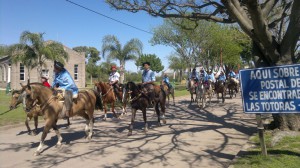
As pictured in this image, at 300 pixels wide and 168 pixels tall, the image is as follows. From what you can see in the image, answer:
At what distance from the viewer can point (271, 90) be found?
6.69 metres

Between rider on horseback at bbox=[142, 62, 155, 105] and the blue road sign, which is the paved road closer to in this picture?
rider on horseback at bbox=[142, 62, 155, 105]

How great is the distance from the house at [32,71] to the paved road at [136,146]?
2996 centimetres

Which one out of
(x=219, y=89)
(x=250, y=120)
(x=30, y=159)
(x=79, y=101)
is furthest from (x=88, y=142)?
(x=219, y=89)

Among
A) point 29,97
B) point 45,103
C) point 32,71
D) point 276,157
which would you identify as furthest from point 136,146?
point 32,71

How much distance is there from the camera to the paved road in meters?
7.26

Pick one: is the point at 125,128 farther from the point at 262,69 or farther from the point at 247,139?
the point at 262,69

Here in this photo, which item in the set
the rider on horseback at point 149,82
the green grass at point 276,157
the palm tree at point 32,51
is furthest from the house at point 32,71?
the green grass at point 276,157

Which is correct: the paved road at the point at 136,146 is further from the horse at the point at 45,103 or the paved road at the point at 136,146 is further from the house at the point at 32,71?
the house at the point at 32,71

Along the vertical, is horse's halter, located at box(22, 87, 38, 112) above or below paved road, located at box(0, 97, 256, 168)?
above

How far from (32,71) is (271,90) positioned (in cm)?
3905

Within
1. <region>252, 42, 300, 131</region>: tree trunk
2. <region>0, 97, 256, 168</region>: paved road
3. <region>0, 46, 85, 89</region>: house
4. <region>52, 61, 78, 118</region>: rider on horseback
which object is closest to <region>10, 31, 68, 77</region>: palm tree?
<region>0, 46, 85, 89</region>: house

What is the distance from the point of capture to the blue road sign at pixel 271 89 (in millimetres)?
6387

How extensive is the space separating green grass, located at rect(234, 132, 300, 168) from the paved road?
47 cm

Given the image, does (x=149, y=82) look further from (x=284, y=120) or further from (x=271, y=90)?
(x=271, y=90)
